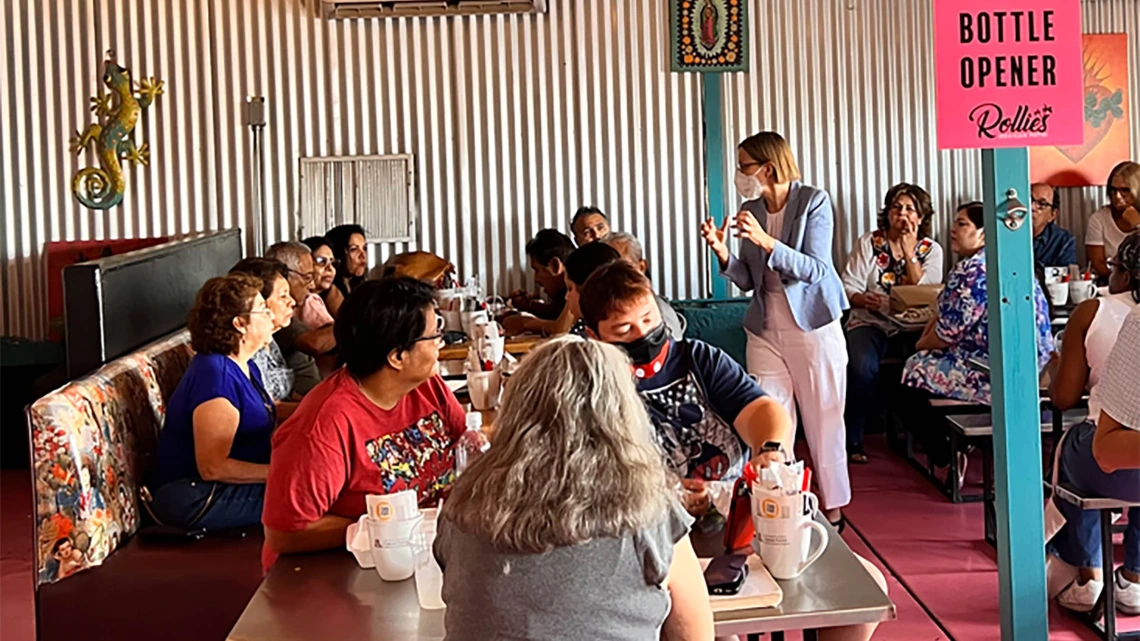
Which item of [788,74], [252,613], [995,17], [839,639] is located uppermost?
[788,74]

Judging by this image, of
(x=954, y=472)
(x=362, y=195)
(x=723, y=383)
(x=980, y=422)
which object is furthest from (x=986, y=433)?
(x=362, y=195)

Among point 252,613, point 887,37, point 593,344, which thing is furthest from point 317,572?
point 887,37

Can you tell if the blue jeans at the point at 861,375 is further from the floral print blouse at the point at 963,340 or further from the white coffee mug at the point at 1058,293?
the white coffee mug at the point at 1058,293

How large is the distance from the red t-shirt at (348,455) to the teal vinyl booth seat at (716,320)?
4392 mm

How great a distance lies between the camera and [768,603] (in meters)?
2.14

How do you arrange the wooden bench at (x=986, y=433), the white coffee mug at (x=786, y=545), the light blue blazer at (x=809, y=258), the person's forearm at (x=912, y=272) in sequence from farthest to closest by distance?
the person's forearm at (x=912, y=272) → the wooden bench at (x=986, y=433) → the light blue blazer at (x=809, y=258) → the white coffee mug at (x=786, y=545)

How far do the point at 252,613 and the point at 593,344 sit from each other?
2.63 ft

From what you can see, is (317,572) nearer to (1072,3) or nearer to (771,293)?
(1072,3)

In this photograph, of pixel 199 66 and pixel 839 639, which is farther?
pixel 199 66

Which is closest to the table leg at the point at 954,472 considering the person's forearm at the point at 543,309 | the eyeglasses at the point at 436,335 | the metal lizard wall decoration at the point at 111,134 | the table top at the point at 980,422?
the table top at the point at 980,422

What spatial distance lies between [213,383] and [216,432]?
0.51ft

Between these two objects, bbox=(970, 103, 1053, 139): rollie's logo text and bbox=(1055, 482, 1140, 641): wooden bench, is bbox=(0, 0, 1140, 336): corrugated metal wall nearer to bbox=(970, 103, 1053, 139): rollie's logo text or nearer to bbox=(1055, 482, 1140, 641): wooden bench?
bbox=(1055, 482, 1140, 641): wooden bench

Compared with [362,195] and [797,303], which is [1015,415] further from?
[362,195]

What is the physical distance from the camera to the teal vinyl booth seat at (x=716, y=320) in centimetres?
741
